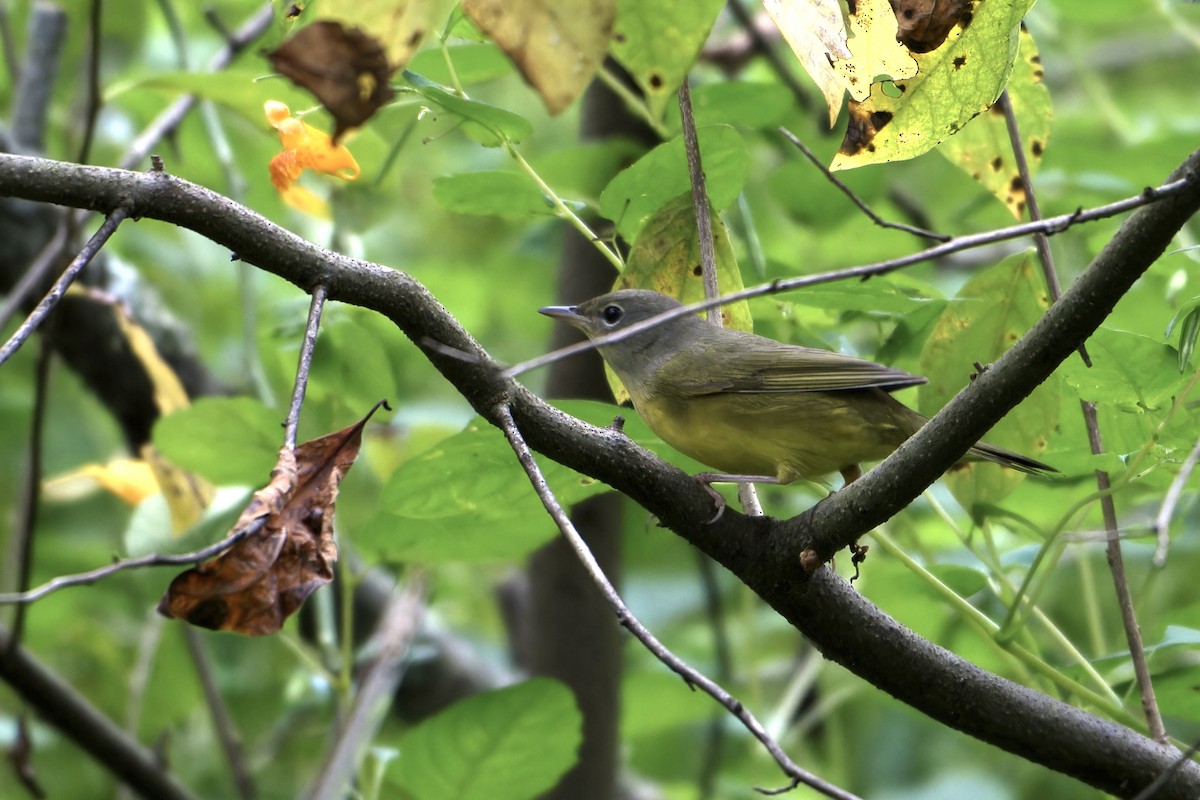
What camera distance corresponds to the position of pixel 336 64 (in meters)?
1.34

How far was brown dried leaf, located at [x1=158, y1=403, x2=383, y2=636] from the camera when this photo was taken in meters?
1.61

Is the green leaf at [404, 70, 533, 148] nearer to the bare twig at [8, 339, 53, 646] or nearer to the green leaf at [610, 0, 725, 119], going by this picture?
the green leaf at [610, 0, 725, 119]

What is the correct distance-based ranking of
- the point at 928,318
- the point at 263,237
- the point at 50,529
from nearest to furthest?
1. the point at 263,237
2. the point at 928,318
3. the point at 50,529

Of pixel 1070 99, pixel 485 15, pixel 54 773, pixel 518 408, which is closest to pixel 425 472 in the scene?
pixel 518 408

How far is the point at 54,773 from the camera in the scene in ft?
15.8

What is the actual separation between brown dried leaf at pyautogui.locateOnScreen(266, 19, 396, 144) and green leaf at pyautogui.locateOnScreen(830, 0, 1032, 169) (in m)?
0.81

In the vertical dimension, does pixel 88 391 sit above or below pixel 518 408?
below

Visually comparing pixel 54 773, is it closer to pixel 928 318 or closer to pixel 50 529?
pixel 50 529

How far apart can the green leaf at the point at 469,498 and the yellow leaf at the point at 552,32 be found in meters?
1.00

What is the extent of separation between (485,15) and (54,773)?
14.7 ft

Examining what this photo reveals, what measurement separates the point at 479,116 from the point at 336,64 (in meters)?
0.95

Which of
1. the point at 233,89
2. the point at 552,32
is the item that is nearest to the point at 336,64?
the point at 552,32

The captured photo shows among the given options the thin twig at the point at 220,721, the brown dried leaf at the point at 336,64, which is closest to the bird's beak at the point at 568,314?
the thin twig at the point at 220,721

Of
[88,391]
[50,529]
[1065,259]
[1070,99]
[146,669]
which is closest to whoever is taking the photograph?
[1065,259]
